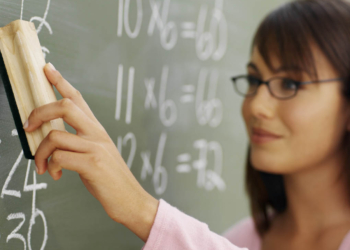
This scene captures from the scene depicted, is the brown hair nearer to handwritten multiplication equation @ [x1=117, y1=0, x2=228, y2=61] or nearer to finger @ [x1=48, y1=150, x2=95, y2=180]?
handwritten multiplication equation @ [x1=117, y1=0, x2=228, y2=61]

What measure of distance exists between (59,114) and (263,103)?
452mm

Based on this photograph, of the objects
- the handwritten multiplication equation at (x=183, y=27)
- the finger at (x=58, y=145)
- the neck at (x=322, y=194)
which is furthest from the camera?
the neck at (x=322, y=194)

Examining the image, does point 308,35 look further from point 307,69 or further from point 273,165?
point 273,165

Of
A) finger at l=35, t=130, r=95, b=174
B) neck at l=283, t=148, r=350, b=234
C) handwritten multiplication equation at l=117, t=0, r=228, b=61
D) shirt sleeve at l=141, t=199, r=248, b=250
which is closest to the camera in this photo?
finger at l=35, t=130, r=95, b=174

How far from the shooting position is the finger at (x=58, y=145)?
36cm

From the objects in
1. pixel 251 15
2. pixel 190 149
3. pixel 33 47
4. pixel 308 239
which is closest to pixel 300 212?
pixel 308 239

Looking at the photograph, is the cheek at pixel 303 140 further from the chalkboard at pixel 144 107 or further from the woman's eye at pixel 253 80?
the chalkboard at pixel 144 107

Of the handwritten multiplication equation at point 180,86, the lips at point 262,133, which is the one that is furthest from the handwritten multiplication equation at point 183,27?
the lips at point 262,133

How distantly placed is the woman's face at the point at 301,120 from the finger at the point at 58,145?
1.38ft

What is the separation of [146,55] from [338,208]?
0.54 m

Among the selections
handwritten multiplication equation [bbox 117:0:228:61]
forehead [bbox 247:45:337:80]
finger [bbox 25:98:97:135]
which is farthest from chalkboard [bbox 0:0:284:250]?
forehead [bbox 247:45:337:80]

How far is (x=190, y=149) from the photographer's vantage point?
0.85 m

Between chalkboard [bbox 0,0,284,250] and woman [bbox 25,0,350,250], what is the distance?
11 cm

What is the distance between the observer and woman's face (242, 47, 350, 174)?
2.16 feet
